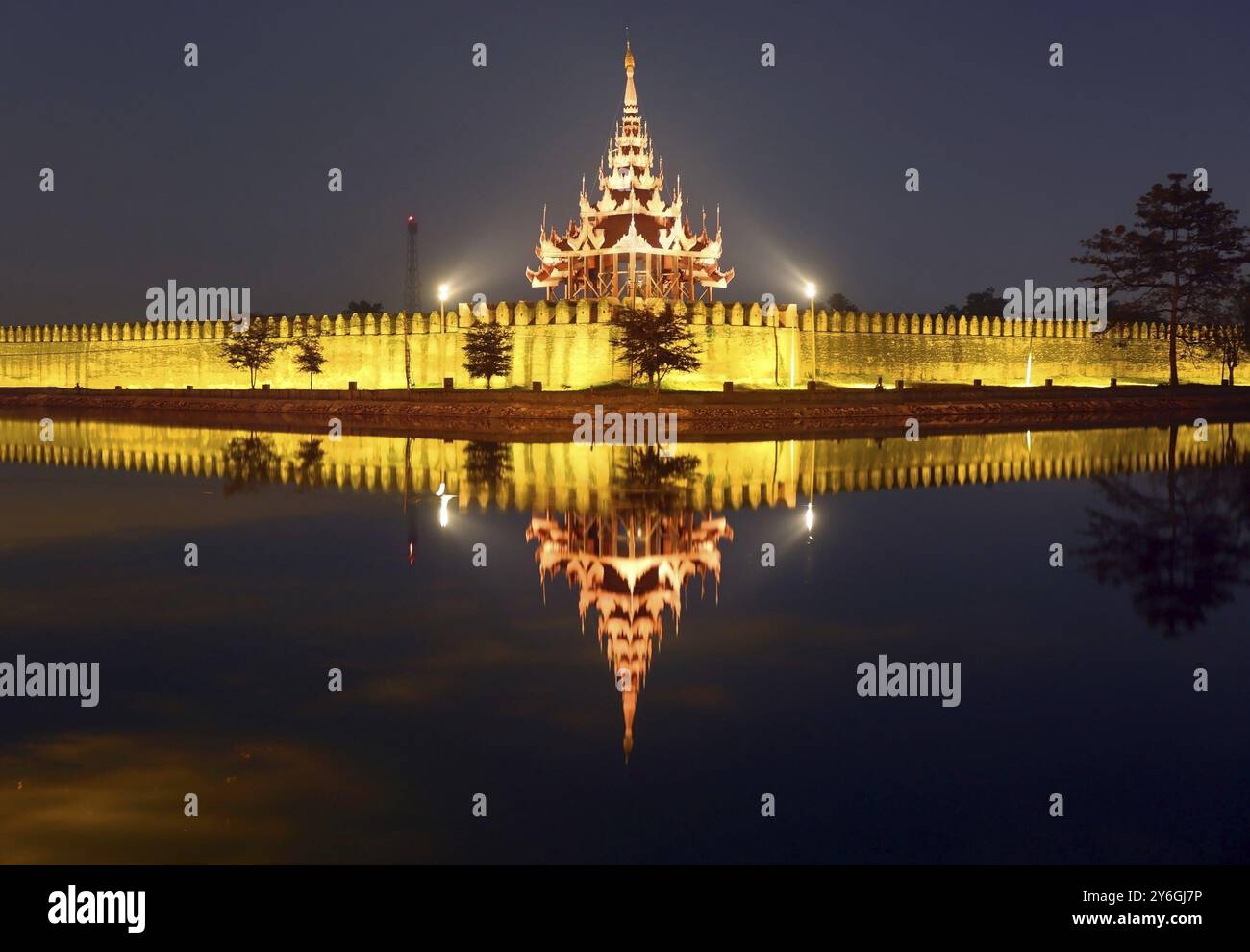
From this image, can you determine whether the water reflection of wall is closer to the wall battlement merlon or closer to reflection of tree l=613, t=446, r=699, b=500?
reflection of tree l=613, t=446, r=699, b=500

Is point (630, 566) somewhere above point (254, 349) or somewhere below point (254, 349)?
below

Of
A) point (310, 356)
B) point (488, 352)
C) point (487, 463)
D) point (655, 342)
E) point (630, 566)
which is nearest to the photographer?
point (630, 566)

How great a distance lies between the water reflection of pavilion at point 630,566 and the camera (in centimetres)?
1040

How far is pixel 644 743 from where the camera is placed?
7.95 metres

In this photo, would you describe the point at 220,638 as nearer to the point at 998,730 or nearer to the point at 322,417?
the point at 998,730

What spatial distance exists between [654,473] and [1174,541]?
10.4m

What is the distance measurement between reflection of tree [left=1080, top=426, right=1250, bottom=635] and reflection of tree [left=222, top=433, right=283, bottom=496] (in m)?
13.7

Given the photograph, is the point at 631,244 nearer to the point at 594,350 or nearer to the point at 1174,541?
the point at 594,350

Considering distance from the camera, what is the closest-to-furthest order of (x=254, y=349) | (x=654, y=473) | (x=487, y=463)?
1. (x=654, y=473)
2. (x=487, y=463)
3. (x=254, y=349)

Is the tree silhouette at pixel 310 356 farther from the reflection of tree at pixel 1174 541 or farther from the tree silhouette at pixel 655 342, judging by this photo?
the reflection of tree at pixel 1174 541

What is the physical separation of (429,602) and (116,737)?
449 cm

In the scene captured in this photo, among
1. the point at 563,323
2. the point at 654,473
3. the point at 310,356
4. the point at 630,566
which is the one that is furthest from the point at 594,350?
the point at 630,566

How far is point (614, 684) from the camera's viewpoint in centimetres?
928

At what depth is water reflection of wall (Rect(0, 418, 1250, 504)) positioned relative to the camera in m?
22.1
